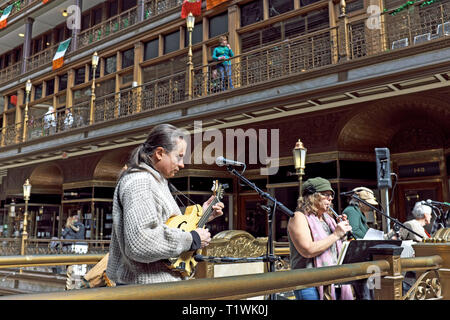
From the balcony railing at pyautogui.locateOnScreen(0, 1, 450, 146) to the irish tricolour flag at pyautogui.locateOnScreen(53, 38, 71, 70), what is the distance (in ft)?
13.3

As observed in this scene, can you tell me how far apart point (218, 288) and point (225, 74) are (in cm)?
1019

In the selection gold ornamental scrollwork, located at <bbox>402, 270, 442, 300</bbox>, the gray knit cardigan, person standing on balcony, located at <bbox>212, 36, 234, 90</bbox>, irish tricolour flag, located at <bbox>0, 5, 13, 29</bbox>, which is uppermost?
irish tricolour flag, located at <bbox>0, 5, 13, 29</bbox>

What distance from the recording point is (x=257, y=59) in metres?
11.5

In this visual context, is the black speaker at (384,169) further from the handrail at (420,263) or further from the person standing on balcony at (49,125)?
the person standing on balcony at (49,125)

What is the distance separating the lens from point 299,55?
416 inches

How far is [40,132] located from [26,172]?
8.91 feet

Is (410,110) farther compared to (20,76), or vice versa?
(20,76)

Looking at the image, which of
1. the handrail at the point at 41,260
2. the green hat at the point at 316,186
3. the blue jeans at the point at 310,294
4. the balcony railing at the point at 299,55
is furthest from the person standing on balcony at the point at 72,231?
the blue jeans at the point at 310,294

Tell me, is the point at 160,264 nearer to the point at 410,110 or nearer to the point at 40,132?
the point at 410,110

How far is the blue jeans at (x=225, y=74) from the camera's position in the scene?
1130cm

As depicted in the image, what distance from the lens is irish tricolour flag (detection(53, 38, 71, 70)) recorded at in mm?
18438

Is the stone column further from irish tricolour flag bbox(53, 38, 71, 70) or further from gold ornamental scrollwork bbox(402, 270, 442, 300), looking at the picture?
gold ornamental scrollwork bbox(402, 270, 442, 300)

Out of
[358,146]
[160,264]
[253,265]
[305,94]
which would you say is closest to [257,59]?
[305,94]

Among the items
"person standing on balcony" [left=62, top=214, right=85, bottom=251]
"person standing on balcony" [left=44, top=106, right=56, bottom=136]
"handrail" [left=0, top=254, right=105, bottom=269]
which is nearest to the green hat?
"handrail" [left=0, top=254, right=105, bottom=269]
